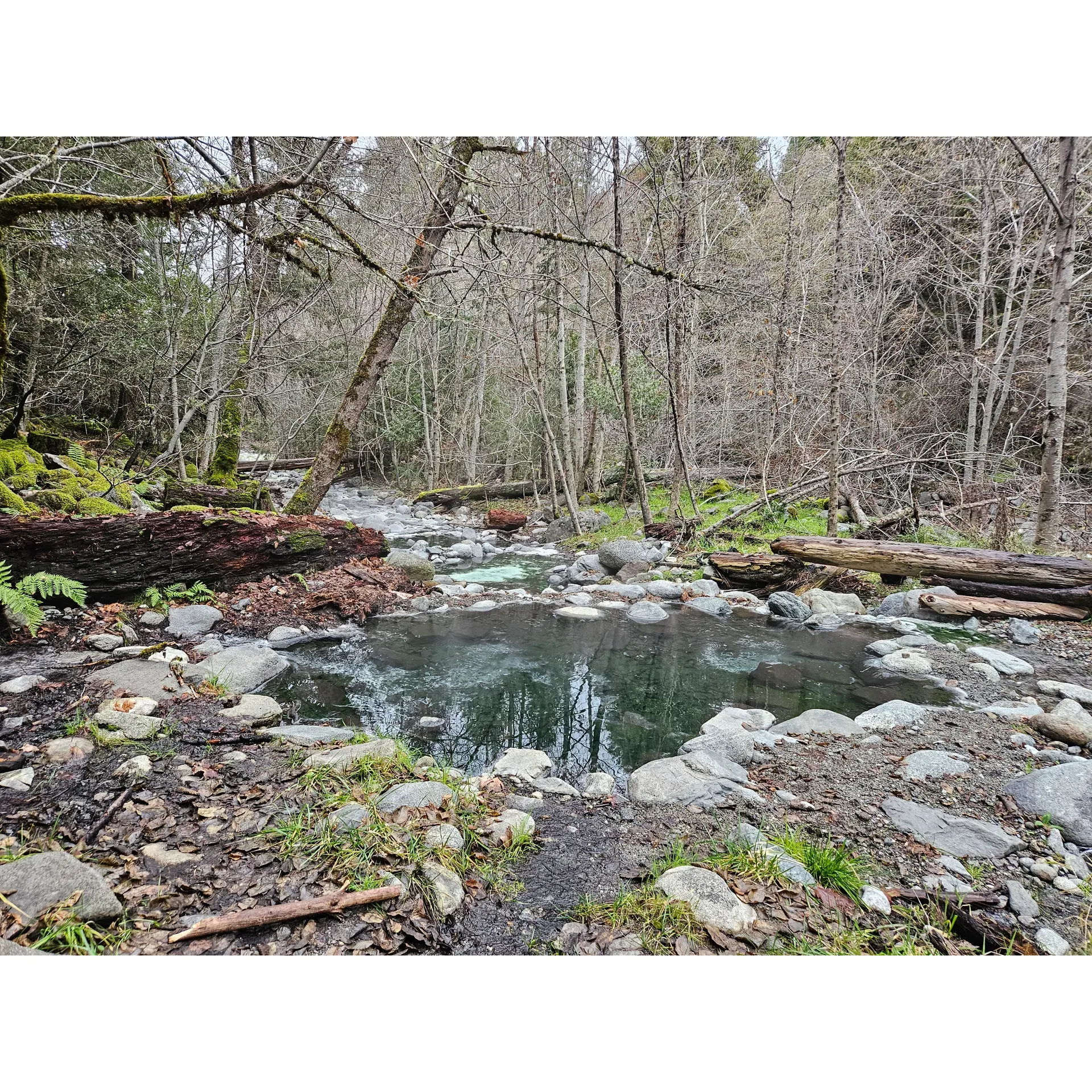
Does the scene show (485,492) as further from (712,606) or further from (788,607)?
(788,607)

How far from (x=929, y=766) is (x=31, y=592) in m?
4.86

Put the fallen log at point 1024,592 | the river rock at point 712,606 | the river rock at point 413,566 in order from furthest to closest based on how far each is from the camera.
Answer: the river rock at point 413,566
the river rock at point 712,606
the fallen log at point 1024,592

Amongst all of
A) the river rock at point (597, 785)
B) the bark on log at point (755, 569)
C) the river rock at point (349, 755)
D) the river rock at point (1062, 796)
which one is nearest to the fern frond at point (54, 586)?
the river rock at point (349, 755)

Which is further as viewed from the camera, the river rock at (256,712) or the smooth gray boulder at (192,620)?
the smooth gray boulder at (192,620)

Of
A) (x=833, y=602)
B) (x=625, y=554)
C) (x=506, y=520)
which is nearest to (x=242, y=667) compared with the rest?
(x=625, y=554)

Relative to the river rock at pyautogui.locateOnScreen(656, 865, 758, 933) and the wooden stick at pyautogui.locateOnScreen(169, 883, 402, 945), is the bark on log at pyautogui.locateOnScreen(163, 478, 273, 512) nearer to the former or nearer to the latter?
the wooden stick at pyautogui.locateOnScreen(169, 883, 402, 945)

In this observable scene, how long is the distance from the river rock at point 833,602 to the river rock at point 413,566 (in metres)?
3.95

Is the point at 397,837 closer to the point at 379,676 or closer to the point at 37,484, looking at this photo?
the point at 379,676

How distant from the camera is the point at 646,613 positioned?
5344mm

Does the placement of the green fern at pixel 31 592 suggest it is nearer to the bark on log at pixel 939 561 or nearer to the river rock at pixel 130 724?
the river rock at pixel 130 724

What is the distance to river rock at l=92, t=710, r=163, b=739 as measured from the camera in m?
2.22

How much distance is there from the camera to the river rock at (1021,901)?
62.7 inches

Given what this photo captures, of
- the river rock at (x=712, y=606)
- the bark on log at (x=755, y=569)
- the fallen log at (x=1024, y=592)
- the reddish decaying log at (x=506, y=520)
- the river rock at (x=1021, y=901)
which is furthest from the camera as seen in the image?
the reddish decaying log at (x=506, y=520)

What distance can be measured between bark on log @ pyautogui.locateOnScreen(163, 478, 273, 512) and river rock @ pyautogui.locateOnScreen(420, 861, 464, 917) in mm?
4957
